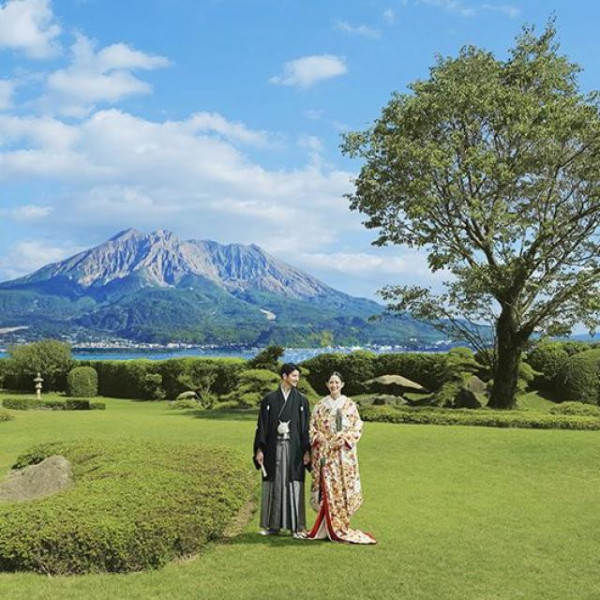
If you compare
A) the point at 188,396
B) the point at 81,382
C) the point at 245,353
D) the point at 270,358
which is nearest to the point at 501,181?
the point at 270,358

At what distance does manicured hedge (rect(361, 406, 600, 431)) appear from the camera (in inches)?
702

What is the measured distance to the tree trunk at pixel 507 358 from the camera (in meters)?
23.5

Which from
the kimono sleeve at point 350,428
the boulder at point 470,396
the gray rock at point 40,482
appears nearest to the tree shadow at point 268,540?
the kimono sleeve at point 350,428

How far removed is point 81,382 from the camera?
3894 cm

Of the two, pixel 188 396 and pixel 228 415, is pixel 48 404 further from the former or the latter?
pixel 228 415

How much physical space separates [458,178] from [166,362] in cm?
2111

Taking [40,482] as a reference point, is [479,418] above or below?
above

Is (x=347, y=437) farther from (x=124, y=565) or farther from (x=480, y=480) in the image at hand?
(x=480, y=480)

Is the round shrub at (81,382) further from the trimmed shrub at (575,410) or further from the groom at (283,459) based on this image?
the groom at (283,459)

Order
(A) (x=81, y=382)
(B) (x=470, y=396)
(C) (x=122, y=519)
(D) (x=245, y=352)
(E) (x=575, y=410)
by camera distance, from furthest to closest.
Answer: (D) (x=245, y=352) → (A) (x=81, y=382) → (B) (x=470, y=396) → (E) (x=575, y=410) → (C) (x=122, y=519)

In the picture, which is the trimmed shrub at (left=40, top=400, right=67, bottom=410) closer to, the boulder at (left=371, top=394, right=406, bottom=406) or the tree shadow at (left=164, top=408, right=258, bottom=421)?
the tree shadow at (left=164, top=408, right=258, bottom=421)

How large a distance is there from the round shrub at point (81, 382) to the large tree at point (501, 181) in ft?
73.5

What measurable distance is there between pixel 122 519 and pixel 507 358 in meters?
18.6

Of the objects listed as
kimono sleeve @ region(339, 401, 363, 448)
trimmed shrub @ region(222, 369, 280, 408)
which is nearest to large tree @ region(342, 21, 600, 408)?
trimmed shrub @ region(222, 369, 280, 408)
